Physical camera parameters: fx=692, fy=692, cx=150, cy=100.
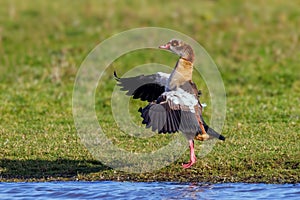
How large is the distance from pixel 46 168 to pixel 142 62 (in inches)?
319

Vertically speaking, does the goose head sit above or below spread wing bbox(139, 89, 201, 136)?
Result: above

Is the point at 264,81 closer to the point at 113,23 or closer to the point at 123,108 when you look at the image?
the point at 123,108

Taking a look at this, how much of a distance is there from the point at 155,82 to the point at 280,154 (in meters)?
1.90

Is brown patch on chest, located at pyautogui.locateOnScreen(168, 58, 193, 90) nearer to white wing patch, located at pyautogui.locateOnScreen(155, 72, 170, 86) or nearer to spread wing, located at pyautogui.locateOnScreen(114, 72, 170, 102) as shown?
white wing patch, located at pyautogui.locateOnScreen(155, 72, 170, 86)

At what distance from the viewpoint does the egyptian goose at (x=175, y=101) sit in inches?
314

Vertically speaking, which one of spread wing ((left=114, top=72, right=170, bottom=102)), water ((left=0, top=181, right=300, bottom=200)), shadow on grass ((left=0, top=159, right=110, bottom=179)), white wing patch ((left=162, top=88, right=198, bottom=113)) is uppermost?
spread wing ((left=114, top=72, right=170, bottom=102))

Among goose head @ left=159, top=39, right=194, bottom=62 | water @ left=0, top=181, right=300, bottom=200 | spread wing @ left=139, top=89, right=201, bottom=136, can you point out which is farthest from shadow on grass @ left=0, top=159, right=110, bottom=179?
goose head @ left=159, top=39, right=194, bottom=62

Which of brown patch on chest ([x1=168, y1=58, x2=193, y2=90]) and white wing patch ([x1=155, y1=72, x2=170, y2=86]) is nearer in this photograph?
brown patch on chest ([x1=168, y1=58, x2=193, y2=90])

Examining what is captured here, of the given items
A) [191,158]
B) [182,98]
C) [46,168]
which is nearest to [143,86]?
[182,98]

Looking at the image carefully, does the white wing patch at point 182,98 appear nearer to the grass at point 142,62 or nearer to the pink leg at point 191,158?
the pink leg at point 191,158

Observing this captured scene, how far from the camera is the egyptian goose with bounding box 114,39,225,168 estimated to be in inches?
314

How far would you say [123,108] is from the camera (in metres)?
12.7

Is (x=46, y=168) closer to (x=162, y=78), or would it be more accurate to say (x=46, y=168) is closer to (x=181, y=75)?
(x=162, y=78)

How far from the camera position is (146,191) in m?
7.92
